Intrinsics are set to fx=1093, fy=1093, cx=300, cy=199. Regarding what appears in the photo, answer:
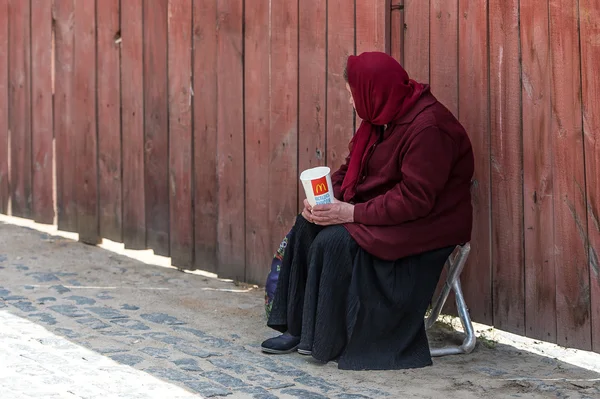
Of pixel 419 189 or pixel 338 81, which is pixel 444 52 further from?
pixel 419 189

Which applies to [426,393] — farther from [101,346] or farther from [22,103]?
[22,103]

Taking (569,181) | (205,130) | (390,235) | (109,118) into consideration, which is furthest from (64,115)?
(569,181)

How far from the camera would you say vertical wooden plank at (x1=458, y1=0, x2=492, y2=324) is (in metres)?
4.77

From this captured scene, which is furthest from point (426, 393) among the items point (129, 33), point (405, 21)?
point (129, 33)

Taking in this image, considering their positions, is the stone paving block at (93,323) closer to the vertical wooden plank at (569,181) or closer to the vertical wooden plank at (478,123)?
the vertical wooden plank at (478,123)

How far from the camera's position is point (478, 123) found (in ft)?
15.8

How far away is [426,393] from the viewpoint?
4141mm

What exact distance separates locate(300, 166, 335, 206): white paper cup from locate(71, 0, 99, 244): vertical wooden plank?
9.09 feet

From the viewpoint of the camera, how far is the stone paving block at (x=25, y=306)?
5.39 metres

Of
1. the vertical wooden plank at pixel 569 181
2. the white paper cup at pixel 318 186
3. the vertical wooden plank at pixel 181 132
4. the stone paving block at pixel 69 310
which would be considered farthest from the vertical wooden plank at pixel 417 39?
the stone paving block at pixel 69 310

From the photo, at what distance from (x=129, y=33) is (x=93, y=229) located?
1312 mm

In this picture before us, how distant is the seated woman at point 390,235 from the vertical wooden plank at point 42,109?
3284 mm

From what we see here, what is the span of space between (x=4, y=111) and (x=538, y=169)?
4.51m

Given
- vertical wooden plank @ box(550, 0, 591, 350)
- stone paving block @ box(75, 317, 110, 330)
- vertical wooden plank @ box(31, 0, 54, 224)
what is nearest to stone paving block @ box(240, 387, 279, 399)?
stone paving block @ box(75, 317, 110, 330)
